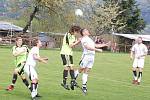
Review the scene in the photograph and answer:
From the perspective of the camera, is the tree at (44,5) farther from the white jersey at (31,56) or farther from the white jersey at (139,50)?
the white jersey at (31,56)

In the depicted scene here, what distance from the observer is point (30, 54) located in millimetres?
13719

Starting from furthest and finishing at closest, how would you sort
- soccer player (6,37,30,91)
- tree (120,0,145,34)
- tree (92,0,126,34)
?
tree (92,0,126,34)
tree (120,0,145,34)
soccer player (6,37,30,91)

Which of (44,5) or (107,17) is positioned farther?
(107,17)

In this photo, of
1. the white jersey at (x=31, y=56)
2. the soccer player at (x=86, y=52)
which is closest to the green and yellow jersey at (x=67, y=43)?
the soccer player at (x=86, y=52)

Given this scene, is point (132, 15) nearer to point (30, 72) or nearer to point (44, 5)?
point (44, 5)

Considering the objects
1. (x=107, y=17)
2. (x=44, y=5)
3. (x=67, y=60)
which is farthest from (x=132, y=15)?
(x=67, y=60)

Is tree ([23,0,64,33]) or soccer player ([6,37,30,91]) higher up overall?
tree ([23,0,64,33])

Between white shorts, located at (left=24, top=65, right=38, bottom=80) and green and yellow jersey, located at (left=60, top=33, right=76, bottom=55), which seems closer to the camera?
white shorts, located at (left=24, top=65, right=38, bottom=80)

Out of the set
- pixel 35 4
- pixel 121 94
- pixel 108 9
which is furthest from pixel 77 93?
pixel 108 9

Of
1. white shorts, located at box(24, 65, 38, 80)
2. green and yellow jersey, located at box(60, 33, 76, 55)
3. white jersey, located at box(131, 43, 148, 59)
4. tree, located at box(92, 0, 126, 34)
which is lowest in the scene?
white shorts, located at box(24, 65, 38, 80)

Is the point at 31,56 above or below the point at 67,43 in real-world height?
below

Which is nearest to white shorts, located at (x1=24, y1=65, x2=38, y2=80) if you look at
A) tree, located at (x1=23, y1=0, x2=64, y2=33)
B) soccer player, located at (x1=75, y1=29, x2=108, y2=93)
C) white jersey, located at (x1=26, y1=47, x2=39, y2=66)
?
white jersey, located at (x1=26, y1=47, x2=39, y2=66)

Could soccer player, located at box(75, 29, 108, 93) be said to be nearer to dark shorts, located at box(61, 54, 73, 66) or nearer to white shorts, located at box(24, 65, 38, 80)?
dark shorts, located at box(61, 54, 73, 66)

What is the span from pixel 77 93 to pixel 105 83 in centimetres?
417
